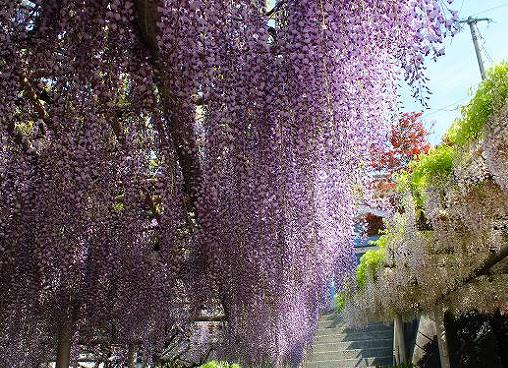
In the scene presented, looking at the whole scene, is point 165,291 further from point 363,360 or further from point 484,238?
point 363,360

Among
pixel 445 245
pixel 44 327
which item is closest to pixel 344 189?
pixel 445 245

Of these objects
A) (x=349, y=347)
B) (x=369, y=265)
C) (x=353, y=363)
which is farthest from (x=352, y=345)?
(x=369, y=265)

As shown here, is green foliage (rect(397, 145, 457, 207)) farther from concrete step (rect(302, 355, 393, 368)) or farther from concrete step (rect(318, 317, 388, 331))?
concrete step (rect(318, 317, 388, 331))

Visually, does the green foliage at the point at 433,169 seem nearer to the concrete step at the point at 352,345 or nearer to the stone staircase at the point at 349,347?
the stone staircase at the point at 349,347

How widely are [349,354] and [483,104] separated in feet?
31.1

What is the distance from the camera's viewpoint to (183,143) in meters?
4.03

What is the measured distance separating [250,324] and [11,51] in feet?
17.6

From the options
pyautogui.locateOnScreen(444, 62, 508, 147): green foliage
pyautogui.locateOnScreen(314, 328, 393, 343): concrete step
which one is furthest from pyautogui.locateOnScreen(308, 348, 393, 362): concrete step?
pyautogui.locateOnScreen(444, 62, 508, 147): green foliage

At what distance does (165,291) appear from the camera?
22.1 ft

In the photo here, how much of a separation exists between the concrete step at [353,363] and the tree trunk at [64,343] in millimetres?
6874

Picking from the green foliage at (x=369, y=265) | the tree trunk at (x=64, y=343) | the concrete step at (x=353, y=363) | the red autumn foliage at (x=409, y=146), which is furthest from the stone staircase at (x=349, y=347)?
the tree trunk at (x=64, y=343)

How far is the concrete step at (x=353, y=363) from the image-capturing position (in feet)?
39.4

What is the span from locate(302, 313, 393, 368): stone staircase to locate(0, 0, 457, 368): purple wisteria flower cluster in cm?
608

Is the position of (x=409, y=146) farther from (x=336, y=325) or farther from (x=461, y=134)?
(x=461, y=134)
